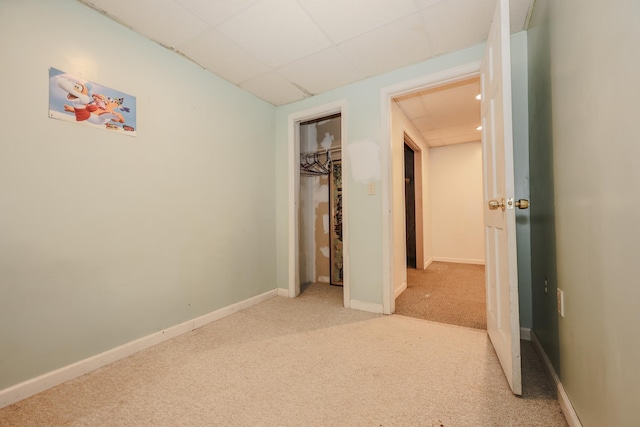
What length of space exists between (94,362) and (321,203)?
276cm

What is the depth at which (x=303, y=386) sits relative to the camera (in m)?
1.39

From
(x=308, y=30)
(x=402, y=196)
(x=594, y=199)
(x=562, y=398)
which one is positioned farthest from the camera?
(x=402, y=196)

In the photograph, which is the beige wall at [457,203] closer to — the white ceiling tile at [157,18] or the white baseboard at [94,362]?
the white baseboard at [94,362]

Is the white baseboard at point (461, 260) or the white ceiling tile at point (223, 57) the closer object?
the white ceiling tile at point (223, 57)

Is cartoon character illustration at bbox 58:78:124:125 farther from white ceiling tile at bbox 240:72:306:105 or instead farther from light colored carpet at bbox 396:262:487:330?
light colored carpet at bbox 396:262:487:330

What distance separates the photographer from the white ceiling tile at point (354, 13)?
5.42 feet

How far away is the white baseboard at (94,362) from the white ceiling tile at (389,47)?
8.50ft

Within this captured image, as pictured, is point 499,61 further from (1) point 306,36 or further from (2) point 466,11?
(1) point 306,36

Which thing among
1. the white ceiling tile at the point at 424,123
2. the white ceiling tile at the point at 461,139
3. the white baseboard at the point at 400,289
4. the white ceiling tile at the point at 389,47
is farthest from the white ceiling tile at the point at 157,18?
the white ceiling tile at the point at 461,139

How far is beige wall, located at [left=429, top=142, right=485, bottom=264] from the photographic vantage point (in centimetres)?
482

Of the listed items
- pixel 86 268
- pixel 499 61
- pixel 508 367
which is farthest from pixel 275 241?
pixel 499 61

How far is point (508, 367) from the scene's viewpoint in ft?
4.46

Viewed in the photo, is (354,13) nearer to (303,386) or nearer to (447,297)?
(303,386)

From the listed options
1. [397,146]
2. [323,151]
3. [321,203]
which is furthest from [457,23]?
[321,203]
